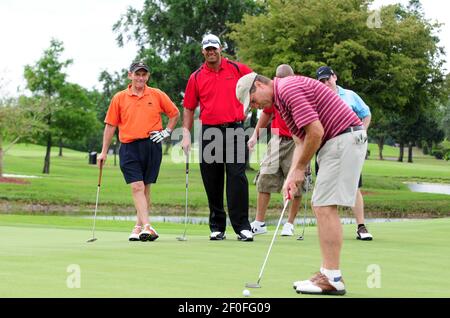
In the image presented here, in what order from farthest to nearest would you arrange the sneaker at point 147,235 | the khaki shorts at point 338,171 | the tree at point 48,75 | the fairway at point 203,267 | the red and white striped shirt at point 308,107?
the tree at point 48,75, the sneaker at point 147,235, the khaki shorts at point 338,171, the red and white striped shirt at point 308,107, the fairway at point 203,267

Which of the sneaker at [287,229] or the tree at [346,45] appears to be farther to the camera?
the tree at [346,45]

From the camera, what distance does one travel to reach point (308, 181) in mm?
13266

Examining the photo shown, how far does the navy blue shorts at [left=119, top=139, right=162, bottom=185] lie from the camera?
471 inches

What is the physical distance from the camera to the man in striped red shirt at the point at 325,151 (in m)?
7.19

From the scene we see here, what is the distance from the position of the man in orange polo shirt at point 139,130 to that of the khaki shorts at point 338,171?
4.82 m

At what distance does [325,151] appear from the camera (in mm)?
7355

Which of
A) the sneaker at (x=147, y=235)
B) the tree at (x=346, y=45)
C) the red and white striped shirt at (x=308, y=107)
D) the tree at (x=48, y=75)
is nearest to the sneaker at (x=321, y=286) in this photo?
the red and white striped shirt at (x=308, y=107)

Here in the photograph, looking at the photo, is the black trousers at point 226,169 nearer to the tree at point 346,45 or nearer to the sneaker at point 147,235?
the sneaker at point 147,235

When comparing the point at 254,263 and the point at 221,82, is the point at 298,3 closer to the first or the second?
the point at 221,82

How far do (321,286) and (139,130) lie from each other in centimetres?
531

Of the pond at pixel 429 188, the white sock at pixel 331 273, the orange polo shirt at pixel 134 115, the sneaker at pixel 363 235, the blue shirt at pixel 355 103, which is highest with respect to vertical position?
the blue shirt at pixel 355 103

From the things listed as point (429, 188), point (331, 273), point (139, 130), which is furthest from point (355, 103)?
point (429, 188)
